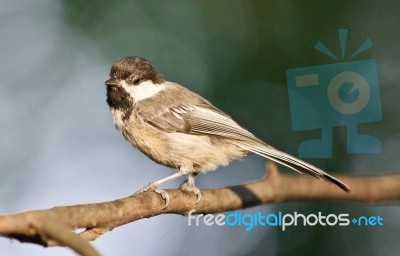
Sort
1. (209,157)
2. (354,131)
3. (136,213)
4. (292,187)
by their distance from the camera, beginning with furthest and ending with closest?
1. (354,131)
2. (209,157)
3. (292,187)
4. (136,213)

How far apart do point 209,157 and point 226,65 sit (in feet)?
1.04

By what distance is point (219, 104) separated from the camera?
79.6 inches

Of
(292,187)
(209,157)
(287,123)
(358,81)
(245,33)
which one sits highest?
(245,33)

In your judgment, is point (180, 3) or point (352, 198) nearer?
point (352, 198)

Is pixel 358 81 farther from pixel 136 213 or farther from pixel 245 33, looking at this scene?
pixel 136 213

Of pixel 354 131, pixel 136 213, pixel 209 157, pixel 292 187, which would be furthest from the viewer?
pixel 354 131

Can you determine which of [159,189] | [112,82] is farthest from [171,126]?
[159,189]

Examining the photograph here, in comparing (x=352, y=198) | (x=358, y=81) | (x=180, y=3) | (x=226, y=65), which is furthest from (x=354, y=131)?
(x=180, y=3)
